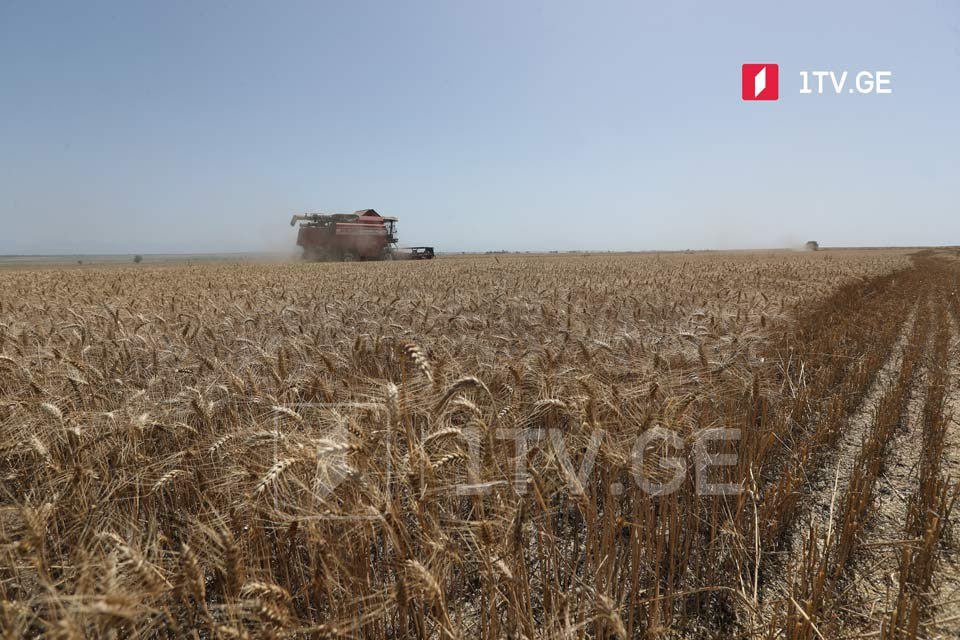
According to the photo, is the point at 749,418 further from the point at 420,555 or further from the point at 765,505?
the point at 420,555

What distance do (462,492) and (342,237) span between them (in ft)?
105

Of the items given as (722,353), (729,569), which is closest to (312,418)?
(729,569)

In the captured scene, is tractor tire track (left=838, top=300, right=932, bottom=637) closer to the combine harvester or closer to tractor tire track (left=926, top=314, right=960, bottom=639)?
tractor tire track (left=926, top=314, right=960, bottom=639)

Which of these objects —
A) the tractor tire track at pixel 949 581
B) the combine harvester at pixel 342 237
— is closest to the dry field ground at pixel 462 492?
the tractor tire track at pixel 949 581

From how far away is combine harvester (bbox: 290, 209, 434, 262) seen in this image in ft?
104

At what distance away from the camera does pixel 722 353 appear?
351 cm

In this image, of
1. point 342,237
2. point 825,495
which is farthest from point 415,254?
point 825,495

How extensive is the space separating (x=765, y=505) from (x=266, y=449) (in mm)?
2391

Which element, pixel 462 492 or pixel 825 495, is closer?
pixel 462 492

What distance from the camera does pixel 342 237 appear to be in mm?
31547

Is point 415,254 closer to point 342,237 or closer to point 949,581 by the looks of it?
point 342,237

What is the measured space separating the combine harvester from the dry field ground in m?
28.3

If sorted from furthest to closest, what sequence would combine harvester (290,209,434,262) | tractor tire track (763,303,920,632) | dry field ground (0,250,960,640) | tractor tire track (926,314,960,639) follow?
combine harvester (290,209,434,262) < tractor tire track (763,303,920,632) < tractor tire track (926,314,960,639) < dry field ground (0,250,960,640)

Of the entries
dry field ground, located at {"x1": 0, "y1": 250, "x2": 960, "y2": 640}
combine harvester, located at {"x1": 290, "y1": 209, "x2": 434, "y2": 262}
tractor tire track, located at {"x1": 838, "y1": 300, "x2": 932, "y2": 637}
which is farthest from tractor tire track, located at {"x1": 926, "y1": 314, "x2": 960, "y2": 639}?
combine harvester, located at {"x1": 290, "y1": 209, "x2": 434, "y2": 262}
